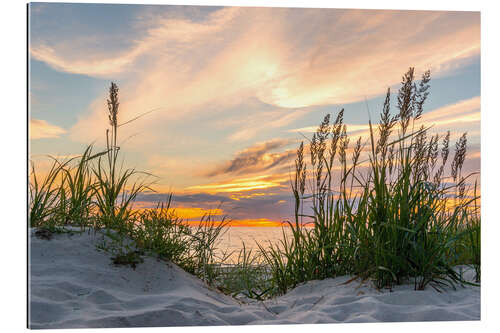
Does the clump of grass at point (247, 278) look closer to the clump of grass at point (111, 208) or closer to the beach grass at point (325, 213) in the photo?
the beach grass at point (325, 213)

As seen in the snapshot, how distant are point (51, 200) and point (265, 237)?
1868 mm

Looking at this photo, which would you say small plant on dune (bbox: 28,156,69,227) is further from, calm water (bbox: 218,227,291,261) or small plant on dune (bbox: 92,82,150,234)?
calm water (bbox: 218,227,291,261)

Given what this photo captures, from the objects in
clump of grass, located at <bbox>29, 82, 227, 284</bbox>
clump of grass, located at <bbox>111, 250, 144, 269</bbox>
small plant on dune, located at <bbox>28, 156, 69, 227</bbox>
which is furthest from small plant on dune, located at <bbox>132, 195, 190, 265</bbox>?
small plant on dune, located at <bbox>28, 156, 69, 227</bbox>

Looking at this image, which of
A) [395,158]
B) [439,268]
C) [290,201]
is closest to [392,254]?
[439,268]

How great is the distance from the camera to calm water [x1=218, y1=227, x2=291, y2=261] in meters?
4.08

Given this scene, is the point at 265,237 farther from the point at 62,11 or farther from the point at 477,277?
the point at 62,11

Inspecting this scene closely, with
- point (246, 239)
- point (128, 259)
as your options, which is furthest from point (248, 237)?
point (128, 259)

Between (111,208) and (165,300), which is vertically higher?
(111,208)

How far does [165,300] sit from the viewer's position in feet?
9.71

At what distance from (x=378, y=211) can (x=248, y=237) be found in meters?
1.49

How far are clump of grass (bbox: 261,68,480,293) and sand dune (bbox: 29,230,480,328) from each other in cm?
17

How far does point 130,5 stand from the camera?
3666 millimetres

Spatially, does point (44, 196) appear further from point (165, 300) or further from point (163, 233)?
point (165, 300)

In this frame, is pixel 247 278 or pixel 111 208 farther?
pixel 247 278
